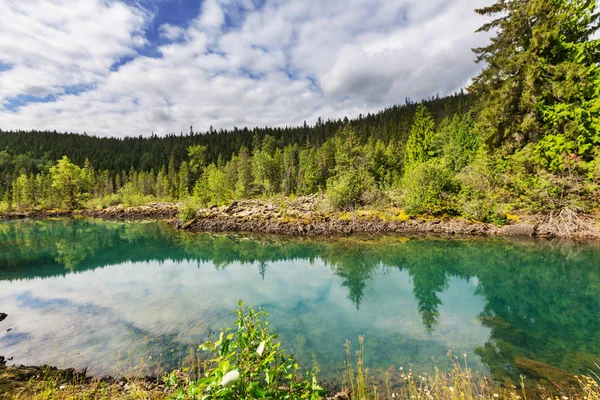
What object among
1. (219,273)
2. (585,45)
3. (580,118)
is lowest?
(219,273)

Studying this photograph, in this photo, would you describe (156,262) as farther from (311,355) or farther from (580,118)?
(580,118)

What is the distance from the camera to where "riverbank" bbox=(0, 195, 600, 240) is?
20453mm

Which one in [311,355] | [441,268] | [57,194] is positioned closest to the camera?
[311,355]

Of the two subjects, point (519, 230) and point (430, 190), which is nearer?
point (519, 230)

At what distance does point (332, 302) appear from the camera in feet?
40.2

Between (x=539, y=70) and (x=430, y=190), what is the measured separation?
12.8 m

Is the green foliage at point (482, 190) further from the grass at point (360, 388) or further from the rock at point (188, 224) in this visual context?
the rock at point (188, 224)

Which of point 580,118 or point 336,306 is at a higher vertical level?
point 580,118

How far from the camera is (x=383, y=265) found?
17078 mm

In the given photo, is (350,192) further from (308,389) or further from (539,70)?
(308,389)

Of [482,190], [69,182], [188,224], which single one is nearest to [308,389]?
[482,190]

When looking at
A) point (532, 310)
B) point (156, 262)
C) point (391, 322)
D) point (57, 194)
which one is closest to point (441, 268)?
point (532, 310)

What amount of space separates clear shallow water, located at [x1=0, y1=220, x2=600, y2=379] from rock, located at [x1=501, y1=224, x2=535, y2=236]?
2.47m

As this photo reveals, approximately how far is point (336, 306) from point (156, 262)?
590 inches
